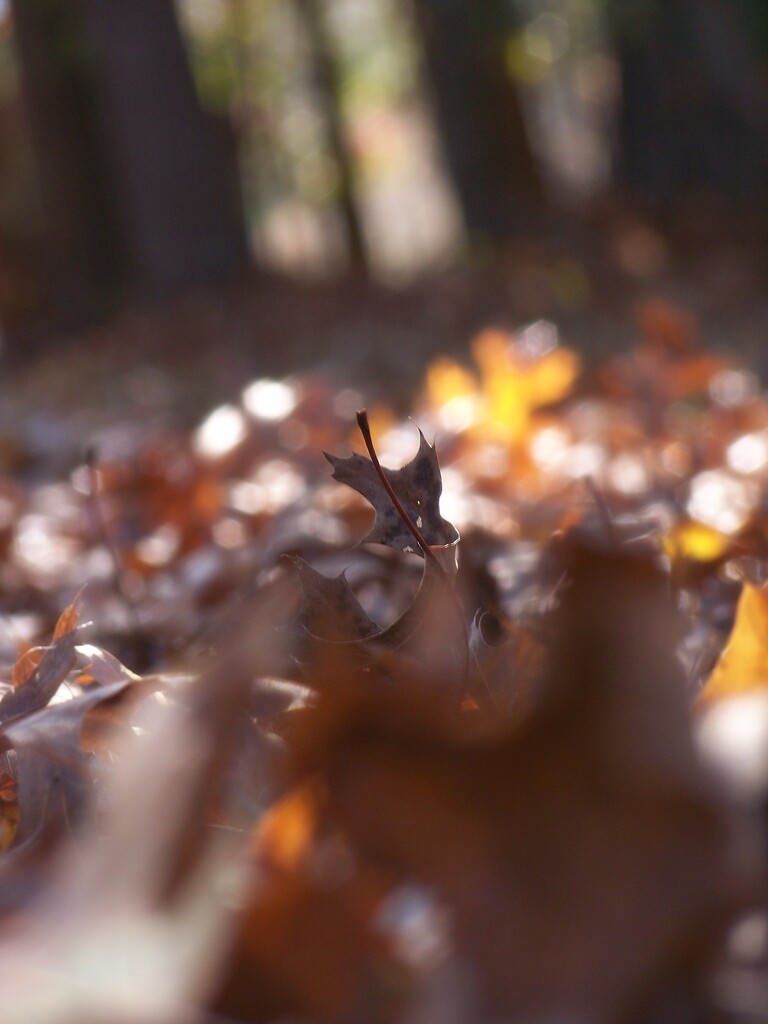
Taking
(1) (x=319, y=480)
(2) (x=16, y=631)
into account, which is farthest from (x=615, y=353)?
(2) (x=16, y=631)

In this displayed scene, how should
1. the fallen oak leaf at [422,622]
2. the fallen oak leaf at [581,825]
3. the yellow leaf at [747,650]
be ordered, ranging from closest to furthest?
the fallen oak leaf at [581,825], the yellow leaf at [747,650], the fallen oak leaf at [422,622]

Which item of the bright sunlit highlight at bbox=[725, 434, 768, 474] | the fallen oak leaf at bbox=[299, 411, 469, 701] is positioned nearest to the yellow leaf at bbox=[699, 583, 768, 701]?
the fallen oak leaf at bbox=[299, 411, 469, 701]

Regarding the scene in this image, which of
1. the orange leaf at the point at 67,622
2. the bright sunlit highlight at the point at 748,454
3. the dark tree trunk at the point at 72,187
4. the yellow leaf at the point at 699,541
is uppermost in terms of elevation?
the orange leaf at the point at 67,622

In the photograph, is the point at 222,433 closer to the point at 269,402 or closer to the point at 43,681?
the point at 269,402

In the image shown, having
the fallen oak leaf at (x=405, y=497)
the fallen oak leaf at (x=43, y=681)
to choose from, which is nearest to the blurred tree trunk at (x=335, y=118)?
the fallen oak leaf at (x=405, y=497)

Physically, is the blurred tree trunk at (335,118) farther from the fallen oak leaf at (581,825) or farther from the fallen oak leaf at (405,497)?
the fallen oak leaf at (581,825)

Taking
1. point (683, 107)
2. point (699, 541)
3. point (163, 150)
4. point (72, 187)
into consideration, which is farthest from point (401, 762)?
point (72, 187)

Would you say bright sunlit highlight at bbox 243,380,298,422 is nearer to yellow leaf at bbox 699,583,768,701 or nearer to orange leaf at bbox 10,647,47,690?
orange leaf at bbox 10,647,47,690
